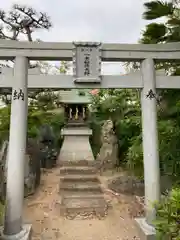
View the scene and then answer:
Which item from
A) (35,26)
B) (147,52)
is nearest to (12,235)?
(147,52)

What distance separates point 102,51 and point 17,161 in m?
2.45

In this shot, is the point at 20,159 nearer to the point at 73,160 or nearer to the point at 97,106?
the point at 97,106

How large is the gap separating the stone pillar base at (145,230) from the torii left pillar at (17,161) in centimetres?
195

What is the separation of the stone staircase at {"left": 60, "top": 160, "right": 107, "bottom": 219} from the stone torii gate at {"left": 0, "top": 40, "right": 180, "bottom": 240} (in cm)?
148

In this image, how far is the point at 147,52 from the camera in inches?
159

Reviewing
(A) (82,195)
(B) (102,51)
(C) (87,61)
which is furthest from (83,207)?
(B) (102,51)

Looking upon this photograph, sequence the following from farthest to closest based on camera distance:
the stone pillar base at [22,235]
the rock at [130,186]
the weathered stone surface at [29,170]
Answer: the rock at [130,186], the weathered stone surface at [29,170], the stone pillar base at [22,235]

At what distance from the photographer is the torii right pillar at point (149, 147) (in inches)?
150

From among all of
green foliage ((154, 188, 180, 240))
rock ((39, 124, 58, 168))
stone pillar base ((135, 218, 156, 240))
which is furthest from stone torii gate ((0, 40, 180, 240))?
rock ((39, 124, 58, 168))

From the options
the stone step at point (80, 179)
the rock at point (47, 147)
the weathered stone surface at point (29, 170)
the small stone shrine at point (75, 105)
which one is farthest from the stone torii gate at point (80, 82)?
the small stone shrine at point (75, 105)

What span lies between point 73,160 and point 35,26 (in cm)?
820

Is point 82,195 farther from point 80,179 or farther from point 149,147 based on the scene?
point 149,147

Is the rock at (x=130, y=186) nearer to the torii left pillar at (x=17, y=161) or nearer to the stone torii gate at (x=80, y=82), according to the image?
the stone torii gate at (x=80, y=82)

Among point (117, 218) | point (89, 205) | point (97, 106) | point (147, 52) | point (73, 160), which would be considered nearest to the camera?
point (147, 52)
